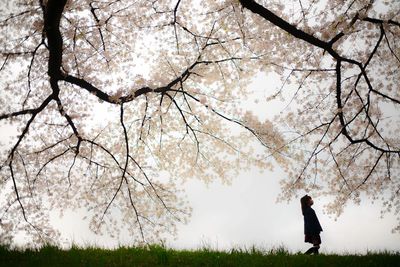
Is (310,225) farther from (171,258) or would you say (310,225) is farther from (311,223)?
(171,258)

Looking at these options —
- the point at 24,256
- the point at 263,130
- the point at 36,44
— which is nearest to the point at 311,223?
the point at 263,130

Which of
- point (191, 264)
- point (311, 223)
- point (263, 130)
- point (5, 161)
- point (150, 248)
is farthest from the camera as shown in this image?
point (5, 161)

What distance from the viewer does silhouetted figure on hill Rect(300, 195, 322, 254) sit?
8.04 meters

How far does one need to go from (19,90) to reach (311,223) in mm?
8543

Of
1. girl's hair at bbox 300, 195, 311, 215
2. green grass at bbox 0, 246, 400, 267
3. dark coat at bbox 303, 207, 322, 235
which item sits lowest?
green grass at bbox 0, 246, 400, 267

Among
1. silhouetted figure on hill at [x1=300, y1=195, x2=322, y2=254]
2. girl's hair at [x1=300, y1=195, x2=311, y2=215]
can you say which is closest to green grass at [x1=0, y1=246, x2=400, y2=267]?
silhouetted figure on hill at [x1=300, y1=195, x2=322, y2=254]

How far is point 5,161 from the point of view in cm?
1008

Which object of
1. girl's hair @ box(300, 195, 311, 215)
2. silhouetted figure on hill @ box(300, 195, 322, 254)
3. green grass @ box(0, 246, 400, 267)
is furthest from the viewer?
girl's hair @ box(300, 195, 311, 215)

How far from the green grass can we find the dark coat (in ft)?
6.07

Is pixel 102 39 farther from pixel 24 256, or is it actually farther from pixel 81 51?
pixel 24 256

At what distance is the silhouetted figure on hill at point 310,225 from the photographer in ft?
26.4

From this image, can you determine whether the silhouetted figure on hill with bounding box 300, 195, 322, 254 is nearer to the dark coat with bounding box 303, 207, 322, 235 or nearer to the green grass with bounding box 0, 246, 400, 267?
the dark coat with bounding box 303, 207, 322, 235

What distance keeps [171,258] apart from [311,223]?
380 cm

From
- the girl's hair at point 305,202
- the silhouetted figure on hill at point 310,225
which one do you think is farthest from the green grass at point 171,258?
the girl's hair at point 305,202
